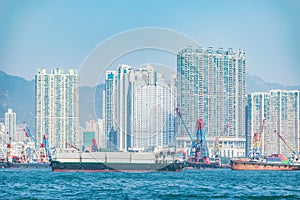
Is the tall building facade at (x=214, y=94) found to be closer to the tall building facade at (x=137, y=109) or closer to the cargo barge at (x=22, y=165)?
the tall building facade at (x=137, y=109)

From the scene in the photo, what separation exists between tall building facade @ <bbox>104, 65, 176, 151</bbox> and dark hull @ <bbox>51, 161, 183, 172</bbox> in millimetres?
37097

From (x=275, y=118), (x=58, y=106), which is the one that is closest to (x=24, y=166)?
(x=58, y=106)

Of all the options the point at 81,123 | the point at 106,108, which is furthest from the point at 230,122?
the point at 106,108

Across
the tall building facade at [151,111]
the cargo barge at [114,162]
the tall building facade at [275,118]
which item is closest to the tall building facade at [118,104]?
the tall building facade at [151,111]

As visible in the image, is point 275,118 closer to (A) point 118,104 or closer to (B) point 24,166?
(A) point 118,104

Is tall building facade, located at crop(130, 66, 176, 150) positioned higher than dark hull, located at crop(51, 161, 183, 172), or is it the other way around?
tall building facade, located at crop(130, 66, 176, 150)

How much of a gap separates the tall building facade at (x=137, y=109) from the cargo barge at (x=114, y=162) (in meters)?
33.5

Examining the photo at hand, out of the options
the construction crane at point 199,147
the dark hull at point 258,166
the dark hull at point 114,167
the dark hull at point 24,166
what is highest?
the construction crane at point 199,147

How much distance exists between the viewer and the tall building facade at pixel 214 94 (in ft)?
538

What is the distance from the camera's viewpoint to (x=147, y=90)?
139 metres

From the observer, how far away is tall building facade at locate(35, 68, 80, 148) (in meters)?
168

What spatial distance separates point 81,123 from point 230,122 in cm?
3556

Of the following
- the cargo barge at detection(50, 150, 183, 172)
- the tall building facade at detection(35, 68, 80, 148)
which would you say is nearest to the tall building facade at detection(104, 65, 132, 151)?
the tall building facade at detection(35, 68, 80, 148)

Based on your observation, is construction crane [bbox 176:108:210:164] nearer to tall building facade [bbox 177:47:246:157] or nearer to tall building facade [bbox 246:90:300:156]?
tall building facade [bbox 177:47:246:157]
